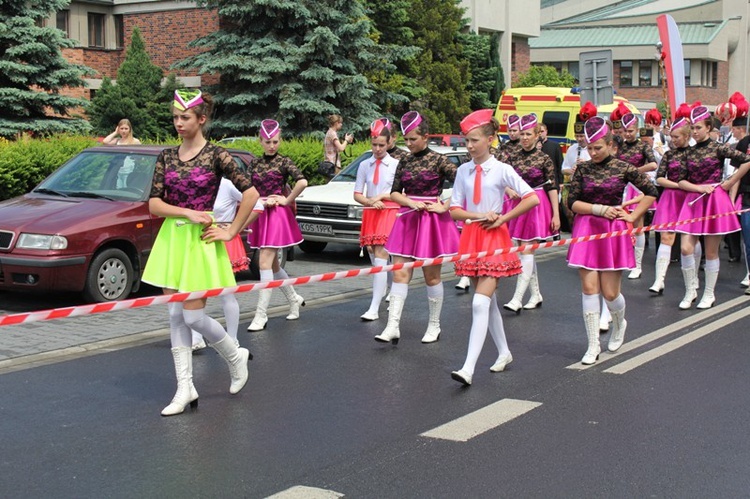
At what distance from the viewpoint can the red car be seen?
1058cm

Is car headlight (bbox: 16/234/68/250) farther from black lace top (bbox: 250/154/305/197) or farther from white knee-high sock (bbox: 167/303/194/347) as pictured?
white knee-high sock (bbox: 167/303/194/347)

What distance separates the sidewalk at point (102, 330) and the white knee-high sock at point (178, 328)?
2.02 metres

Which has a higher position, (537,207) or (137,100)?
(137,100)

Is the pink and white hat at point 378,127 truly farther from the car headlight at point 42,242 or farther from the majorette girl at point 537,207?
the car headlight at point 42,242

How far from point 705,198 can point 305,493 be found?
24.1ft

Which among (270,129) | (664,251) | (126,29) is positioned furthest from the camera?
(126,29)

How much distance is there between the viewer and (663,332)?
9.72 metres

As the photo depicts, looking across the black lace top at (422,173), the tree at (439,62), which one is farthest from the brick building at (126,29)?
the black lace top at (422,173)

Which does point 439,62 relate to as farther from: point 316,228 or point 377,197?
point 377,197

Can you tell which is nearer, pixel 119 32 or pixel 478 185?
pixel 478 185

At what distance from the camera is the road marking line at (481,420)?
20.5ft

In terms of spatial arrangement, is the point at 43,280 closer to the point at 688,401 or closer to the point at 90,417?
the point at 90,417

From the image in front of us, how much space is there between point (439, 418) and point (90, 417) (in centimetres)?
209

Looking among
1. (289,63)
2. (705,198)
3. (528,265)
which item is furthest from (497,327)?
(289,63)
